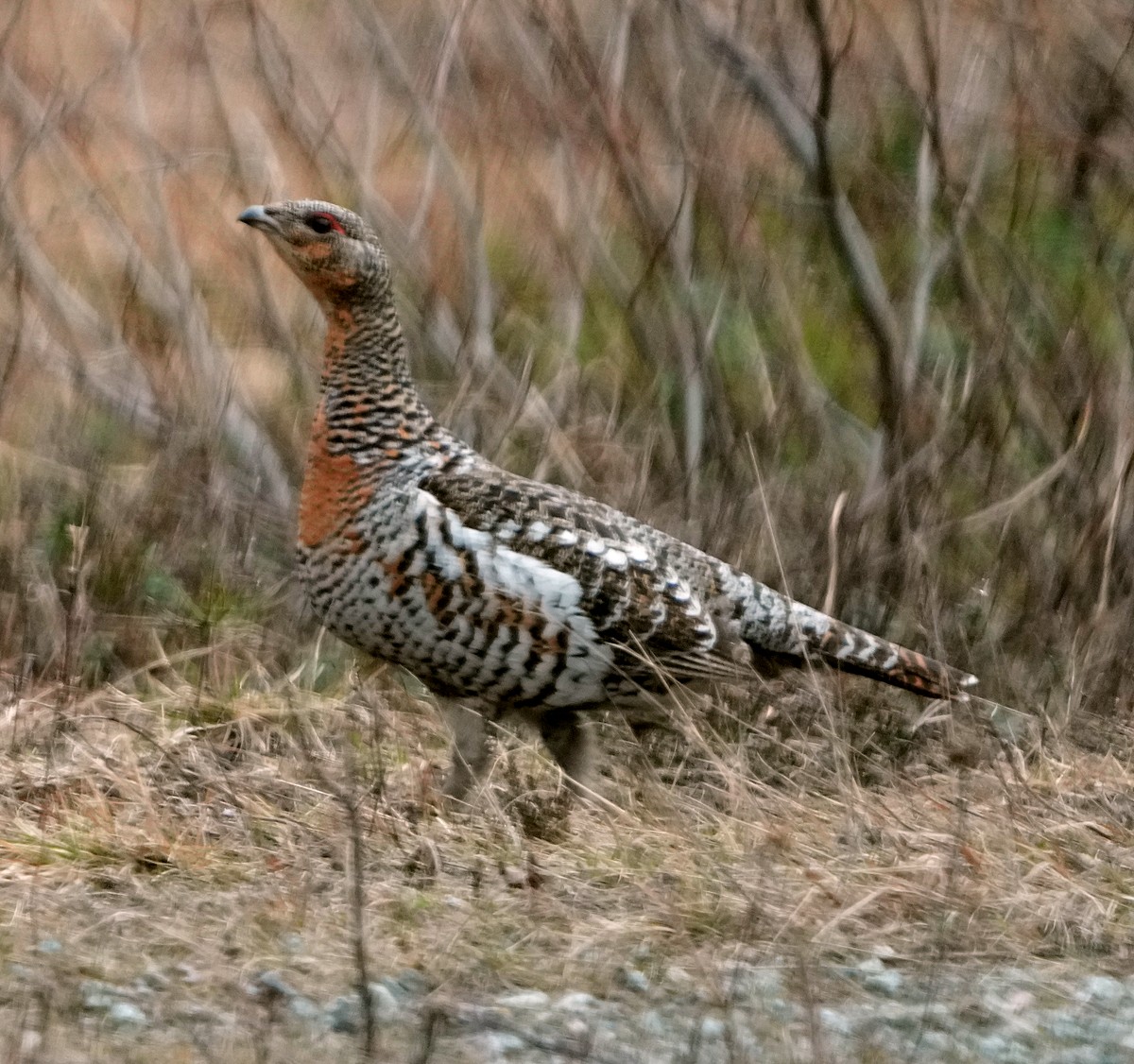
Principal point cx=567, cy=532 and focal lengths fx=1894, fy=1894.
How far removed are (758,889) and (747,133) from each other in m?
4.09

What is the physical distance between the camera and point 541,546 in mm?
5180

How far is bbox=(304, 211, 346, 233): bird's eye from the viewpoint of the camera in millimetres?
5496

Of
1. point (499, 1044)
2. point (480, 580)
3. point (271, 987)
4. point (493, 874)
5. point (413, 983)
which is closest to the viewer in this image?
point (499, 1044)

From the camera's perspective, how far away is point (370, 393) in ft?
17.9

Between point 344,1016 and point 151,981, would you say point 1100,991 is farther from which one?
point 151,981

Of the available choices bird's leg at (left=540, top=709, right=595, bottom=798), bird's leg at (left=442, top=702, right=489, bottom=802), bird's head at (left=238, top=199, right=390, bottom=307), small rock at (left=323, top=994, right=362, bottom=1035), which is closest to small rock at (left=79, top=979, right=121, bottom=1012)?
small rock at (left=323, top=994, right=362, bottom=1035)

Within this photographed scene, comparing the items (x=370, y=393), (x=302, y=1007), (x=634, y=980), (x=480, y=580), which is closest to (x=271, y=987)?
(x=302, y=1007)

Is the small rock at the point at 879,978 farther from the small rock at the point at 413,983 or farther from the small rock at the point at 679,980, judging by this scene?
the small rock at the point at 413,983

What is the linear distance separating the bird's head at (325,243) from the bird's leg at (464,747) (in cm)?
125

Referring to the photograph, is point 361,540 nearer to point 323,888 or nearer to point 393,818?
point 393,818

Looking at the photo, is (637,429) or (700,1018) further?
(637,429)

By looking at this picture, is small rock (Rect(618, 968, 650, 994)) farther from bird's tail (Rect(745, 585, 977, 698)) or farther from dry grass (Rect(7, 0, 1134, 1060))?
bird's tail (Rect(745, 585, 977, 698))

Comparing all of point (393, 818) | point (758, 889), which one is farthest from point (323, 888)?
point (758, 889)

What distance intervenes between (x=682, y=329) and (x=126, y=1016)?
405 cm
